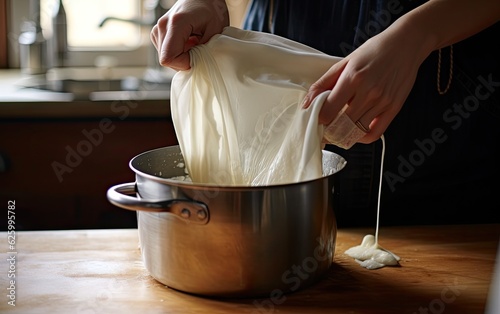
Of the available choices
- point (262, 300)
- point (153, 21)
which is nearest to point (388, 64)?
point (262, 300)

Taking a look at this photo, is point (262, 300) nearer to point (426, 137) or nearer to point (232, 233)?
point (232, 233)

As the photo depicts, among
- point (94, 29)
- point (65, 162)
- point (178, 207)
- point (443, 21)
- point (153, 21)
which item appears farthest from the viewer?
point (94, 29)

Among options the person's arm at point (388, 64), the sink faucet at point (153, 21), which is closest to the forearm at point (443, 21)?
the person's arm at point (388, 64)

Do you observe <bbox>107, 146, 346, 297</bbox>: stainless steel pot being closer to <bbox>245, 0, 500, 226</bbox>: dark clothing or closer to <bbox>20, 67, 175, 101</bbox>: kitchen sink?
<bbox>245, 0, 500, 226</bbox>: dark clothing

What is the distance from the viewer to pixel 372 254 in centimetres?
86

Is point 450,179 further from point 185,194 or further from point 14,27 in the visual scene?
point 14,27

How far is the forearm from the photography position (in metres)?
0.78

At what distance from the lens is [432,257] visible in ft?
2.83

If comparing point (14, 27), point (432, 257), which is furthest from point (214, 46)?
point (14, 27)

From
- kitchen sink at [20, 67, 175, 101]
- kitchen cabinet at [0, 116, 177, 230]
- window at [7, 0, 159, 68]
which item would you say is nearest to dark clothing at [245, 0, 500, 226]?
kitchen cabinet at [0, 116, 177, 230]

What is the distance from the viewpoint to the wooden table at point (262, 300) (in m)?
0.72

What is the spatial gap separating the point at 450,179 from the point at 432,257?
23cm

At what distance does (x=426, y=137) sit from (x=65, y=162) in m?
0.85

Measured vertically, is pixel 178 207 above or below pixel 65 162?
above
